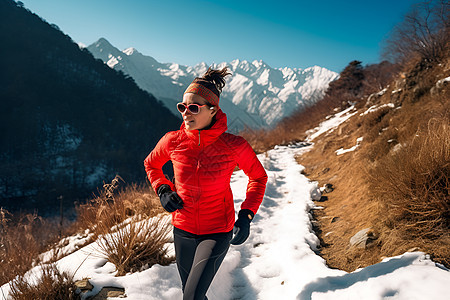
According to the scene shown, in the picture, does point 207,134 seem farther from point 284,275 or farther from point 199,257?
point 284,275

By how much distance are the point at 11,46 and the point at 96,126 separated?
42.9 metres

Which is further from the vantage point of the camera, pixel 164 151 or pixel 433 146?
pixel 433 146

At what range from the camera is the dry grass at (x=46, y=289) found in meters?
1.72

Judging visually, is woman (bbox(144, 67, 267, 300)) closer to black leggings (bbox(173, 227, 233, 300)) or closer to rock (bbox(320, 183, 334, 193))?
black leggings (bbox(173, 227, 233, 300))

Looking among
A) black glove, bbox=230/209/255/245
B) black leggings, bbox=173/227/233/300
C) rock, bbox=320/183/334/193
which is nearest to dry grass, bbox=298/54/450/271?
rock, bbox=320/183/334/193

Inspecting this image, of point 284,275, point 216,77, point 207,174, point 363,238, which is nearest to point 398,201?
point 363,238

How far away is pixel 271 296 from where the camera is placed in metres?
2.03

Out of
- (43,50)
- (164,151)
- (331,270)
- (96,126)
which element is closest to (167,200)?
(164,151)

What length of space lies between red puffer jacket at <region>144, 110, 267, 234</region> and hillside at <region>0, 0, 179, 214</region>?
60546 millimetres

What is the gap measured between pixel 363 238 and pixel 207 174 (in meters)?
1.86

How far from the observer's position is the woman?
5.11 ft

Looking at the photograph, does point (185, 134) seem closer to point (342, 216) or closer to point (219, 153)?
point (219, 153)

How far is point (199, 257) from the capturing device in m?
1.47

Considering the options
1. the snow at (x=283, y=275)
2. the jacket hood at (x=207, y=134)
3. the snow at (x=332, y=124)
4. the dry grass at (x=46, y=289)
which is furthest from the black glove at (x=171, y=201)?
the snow at (x=332, y=124)
